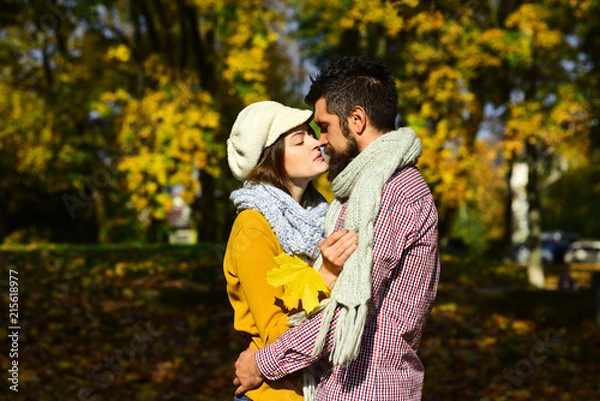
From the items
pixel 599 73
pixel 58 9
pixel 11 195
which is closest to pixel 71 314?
pixel 58 9

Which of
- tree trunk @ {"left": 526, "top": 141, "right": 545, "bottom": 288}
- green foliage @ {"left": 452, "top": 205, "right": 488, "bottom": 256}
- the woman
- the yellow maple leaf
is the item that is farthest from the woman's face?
green foliage @ {"left": 452, "top": 205, "right": 488, "bottom": 256}

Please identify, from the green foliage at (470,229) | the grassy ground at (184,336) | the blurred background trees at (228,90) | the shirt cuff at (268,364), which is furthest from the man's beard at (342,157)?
the green foliage at (470,229)

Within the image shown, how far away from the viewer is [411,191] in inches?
Answer: 95.6

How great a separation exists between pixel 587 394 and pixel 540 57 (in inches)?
354

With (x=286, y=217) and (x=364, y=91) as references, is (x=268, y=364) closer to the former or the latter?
(x=286, y=217)

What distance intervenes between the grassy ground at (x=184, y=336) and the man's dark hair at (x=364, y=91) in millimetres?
5630

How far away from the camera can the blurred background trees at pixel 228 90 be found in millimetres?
13328

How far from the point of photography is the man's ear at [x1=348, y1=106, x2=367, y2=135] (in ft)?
8.31

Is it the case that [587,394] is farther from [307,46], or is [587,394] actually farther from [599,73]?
[307,46]

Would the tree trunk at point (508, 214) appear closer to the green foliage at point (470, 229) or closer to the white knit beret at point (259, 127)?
the green foliage at point (470, 229)

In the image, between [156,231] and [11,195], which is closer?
[156,231]

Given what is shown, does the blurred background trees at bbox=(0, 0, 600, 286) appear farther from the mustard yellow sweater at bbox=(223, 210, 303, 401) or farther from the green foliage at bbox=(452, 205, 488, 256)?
the green foliage at bbox=(452, 205, 488, 256)

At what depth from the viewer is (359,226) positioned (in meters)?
2.32

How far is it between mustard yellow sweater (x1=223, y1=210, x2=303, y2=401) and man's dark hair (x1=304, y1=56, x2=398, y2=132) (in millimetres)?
520
